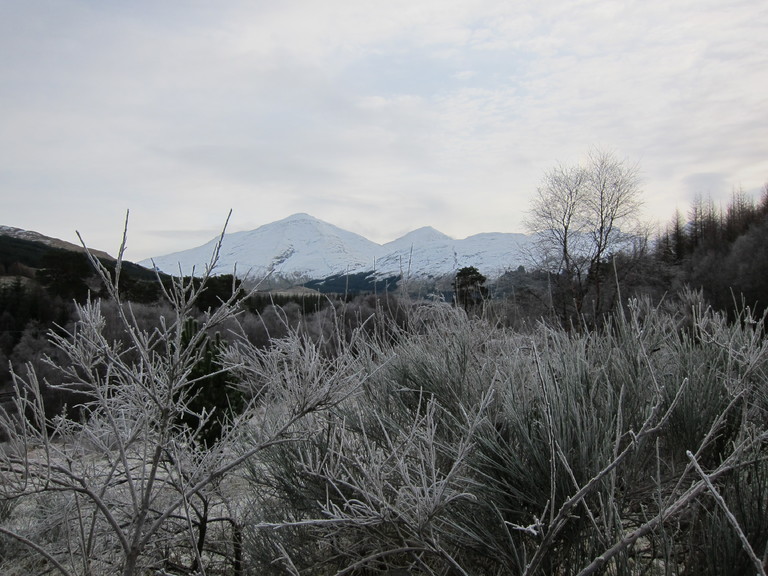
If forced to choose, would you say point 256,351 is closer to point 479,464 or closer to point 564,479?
point 479,464

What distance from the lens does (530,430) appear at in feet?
9.37

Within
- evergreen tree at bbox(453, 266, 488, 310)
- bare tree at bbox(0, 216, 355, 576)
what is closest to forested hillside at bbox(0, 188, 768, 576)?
bare tree at bbox(0, 216, 355, 576)

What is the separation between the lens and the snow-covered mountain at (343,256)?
3.18 meters

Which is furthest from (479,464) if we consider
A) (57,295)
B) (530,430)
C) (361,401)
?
(57,295)

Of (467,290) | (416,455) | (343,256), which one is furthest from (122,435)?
(343,256)

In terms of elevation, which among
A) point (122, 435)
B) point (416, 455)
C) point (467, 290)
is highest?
point (467, 290)

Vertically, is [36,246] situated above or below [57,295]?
above

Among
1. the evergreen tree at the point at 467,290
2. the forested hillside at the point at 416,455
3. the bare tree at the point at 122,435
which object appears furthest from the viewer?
the evergreen tree at the point at 467,290

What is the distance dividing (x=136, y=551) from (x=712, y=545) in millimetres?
2406

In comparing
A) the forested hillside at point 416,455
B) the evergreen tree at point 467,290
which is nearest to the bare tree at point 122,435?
the forested hillside at point 416,455

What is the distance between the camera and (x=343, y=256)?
25.3 meters

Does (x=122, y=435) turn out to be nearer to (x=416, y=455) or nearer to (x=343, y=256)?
(x=416, y=455)

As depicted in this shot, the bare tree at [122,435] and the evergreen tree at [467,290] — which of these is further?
the evergreen tree at [467,290]

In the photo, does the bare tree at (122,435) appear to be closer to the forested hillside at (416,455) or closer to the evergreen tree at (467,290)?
the forested hillside at (416,455)
